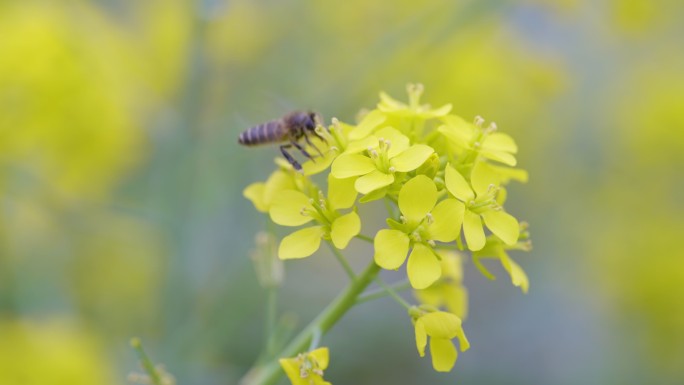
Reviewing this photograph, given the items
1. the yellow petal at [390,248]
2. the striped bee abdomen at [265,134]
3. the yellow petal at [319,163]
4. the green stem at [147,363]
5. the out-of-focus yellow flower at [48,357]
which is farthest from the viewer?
the out-of-focus yellow flower at [48,357]

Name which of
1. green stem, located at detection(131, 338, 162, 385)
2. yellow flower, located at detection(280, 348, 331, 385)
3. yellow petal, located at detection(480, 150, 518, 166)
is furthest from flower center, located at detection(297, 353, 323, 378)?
yellow petal, located at detection(480, 150, 518, 166)

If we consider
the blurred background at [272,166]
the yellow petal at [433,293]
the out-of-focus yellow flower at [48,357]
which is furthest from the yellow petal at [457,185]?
the out-of-focus yellow flower at [48,357]

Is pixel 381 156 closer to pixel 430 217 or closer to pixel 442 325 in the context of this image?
pixel 430 217

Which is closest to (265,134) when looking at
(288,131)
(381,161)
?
(288,131)

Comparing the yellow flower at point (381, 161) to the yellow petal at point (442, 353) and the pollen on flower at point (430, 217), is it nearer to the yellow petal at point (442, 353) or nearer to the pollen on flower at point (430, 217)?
the pollen on flower at point (430, 217)

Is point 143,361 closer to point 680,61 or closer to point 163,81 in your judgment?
point 163,81

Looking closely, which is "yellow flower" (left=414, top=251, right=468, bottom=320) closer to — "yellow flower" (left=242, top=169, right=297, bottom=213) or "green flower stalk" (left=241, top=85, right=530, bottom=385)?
"green flower stalk" (left=241, top=85, right=530, bottom=385)
